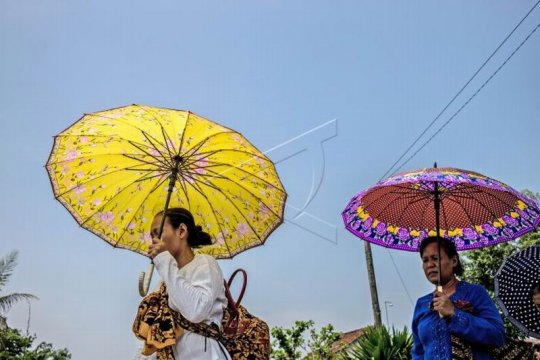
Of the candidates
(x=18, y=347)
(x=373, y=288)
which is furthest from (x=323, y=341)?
(x=18, y=347)

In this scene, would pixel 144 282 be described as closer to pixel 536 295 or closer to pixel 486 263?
pixel 536 295

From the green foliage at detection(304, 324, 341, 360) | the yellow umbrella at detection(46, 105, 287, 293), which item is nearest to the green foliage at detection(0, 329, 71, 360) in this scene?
the green foliage at detection(304, 324, 341, 360)

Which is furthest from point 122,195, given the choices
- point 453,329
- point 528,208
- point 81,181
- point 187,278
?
point 528,208

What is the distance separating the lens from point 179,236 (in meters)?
3.83

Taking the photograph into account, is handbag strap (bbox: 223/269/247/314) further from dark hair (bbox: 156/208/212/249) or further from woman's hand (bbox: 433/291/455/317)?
woman's hand (bbox: 433/291/455/317)

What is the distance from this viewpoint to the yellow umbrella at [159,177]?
4.16 m

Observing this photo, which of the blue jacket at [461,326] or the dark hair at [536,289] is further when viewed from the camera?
the dark hair at [536,289]

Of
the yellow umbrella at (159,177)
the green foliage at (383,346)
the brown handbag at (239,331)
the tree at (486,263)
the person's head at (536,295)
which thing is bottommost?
the brown handbag at (239,331)

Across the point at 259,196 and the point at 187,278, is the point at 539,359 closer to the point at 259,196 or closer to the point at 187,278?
the point at 259,196

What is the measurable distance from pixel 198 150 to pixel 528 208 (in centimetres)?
255

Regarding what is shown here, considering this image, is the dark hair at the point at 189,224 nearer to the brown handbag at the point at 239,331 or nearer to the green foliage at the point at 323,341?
the brown handbag at the point at 239,331

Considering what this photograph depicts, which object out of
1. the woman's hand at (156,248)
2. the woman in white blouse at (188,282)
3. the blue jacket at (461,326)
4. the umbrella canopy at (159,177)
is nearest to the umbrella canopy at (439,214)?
the blue jacket at (461,326)

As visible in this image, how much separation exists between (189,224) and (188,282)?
0.52 metres

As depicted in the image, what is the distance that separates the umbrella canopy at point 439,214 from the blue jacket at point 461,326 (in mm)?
743
